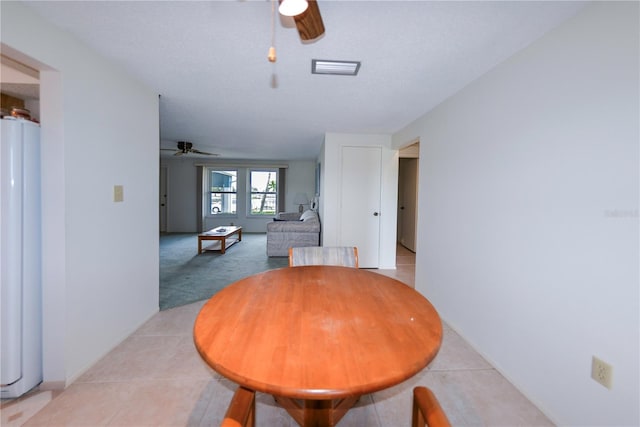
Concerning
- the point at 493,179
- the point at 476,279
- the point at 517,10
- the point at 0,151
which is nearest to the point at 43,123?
the point at 0,151

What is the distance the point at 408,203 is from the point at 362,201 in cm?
230

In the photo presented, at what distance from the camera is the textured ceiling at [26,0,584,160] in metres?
1.36

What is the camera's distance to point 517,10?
1.33 m

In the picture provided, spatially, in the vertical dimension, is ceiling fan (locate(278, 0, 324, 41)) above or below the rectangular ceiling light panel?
below

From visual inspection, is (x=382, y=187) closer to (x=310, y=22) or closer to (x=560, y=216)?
(x=560, y=216)

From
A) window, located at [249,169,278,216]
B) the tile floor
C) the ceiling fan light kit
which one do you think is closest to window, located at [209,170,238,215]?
window, located at [249,169,278,216]

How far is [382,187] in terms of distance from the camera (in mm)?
4211

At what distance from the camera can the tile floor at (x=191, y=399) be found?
1.41 metres

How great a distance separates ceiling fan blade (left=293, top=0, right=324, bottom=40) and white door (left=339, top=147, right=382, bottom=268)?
119 inches

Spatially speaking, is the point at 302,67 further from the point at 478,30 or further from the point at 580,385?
the point at 580,385

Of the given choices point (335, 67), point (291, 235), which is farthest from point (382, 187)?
point (335, 67)

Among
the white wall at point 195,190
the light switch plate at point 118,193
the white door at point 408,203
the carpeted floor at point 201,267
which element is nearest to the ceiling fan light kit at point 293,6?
the light switch plate at point 118,193

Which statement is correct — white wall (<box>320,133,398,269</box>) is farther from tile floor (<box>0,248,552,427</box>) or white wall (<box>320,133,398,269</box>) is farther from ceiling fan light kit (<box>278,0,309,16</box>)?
ceiling fan light kit (<box>278,0,309,16</box>)

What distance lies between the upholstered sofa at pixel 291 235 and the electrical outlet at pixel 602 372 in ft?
12.9
